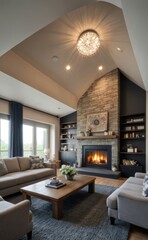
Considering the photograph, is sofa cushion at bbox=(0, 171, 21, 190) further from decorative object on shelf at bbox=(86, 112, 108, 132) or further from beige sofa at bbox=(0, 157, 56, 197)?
decorative object on shelf at bbox=(86, 112, 108, 132)

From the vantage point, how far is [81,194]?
11.6 ft

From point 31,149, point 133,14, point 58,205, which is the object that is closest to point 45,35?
point 133,14

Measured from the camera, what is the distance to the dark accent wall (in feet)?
18.4

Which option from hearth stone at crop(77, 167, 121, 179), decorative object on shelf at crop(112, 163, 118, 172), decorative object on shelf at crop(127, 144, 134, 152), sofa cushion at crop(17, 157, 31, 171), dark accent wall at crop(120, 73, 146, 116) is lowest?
hearth stone at crop(77, 167, 121, 179)

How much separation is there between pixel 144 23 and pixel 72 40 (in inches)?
95.9

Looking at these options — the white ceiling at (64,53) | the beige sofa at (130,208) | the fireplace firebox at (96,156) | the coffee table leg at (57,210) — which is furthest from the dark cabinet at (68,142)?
the beige sofa at (130,208)

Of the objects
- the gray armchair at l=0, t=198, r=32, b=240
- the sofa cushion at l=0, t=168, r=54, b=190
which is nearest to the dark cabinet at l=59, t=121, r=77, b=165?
the sofa cushion at l=0, t=168, r=54, b=190

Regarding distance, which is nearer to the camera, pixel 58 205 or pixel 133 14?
pixel 133 14

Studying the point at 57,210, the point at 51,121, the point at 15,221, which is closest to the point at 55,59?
the point at 51,121

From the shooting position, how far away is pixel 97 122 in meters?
6.27

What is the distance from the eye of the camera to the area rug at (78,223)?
2.03 metres

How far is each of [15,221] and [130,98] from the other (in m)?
5.48

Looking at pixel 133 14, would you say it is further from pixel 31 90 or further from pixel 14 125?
pixel 14 125

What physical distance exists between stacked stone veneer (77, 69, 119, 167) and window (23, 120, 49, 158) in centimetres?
177
